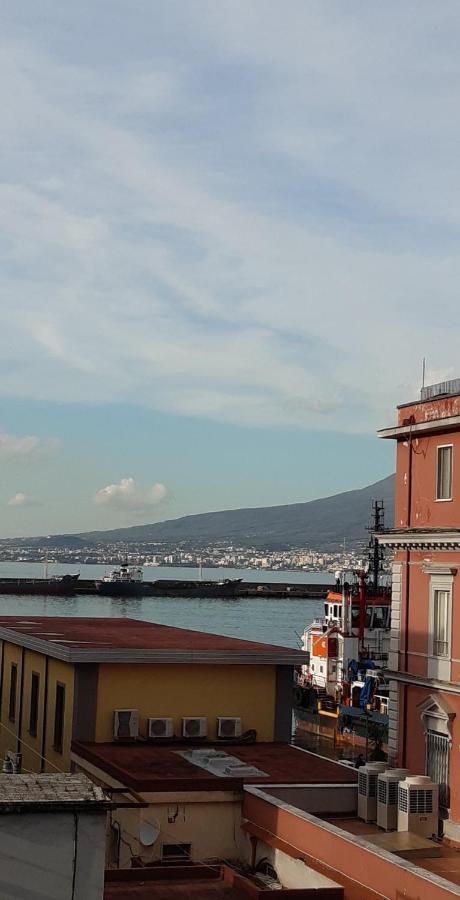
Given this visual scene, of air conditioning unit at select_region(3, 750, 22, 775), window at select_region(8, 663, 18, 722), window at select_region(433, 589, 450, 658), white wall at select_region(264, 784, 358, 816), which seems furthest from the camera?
window at select_region(8, 663, 18, 722)

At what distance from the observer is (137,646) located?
2416 centimetres

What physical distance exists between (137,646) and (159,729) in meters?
1.81

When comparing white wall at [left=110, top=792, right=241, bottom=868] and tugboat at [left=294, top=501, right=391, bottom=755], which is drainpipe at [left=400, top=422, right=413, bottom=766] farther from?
tugboat at [left=294, top=501, right=391, bottom=755]

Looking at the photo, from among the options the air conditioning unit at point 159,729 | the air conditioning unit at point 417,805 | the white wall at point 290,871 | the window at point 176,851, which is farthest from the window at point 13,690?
the air conditioning unit at point 417,805

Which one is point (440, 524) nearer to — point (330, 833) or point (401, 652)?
point (401, 652)

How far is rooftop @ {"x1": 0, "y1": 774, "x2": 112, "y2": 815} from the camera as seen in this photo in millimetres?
12680

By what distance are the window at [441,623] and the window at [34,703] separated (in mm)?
9250

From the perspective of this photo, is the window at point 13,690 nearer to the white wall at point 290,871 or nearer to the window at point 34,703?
the window at point 34,703

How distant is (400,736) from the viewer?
23.4m

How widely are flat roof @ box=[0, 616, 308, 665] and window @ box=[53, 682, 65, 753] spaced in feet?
2.78

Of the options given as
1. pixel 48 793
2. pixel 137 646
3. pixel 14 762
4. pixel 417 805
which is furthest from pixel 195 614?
pixel 48 793

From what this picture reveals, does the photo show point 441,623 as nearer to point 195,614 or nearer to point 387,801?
point 387,801

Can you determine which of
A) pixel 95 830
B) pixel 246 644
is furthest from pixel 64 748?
pixel 95 830

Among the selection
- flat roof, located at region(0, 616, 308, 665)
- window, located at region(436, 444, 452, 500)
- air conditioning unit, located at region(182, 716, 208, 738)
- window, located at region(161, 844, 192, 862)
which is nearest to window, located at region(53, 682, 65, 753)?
flat roof, located at region(0, 616, 308, 665)
